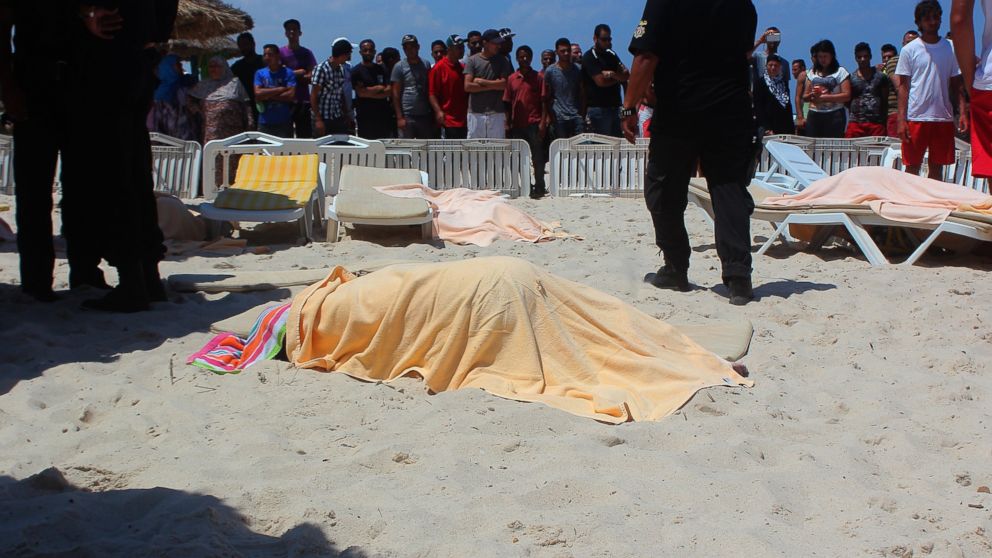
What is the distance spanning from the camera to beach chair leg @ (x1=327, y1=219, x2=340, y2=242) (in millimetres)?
8141

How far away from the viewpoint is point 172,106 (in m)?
11.9

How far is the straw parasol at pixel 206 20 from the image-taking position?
45.0ft

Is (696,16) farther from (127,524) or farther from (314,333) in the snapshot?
(127,524)

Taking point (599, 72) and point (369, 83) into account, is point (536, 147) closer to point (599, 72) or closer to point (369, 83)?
point (599, 72)

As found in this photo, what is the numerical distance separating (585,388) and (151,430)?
5.27 ft

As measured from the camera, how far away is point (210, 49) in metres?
→ 18.3

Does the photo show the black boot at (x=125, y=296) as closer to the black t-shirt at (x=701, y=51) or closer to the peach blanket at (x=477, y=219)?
the black t-shirt at (x=701, y=51)

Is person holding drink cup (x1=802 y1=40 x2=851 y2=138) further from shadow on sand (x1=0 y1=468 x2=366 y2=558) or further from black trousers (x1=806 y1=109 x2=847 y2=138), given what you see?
shadow on sand (x1=0 y1=468 x2=366 y2=558)

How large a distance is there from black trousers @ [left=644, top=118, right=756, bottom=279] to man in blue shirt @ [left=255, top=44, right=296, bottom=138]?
686 cm

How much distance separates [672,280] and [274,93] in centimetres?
704

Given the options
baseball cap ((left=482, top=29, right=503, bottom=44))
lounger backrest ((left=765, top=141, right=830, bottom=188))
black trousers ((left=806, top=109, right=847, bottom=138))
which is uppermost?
baseball cap ((left=482, top=29, right=503, bottom=44))

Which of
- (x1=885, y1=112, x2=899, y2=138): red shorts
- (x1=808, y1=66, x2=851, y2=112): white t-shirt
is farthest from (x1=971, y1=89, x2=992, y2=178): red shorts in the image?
(x1=885, y1=112, x2=899, y2=138): red shorts

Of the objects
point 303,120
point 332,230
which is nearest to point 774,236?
point 332,230

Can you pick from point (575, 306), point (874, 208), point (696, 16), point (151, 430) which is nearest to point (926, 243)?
point (874, 208)
